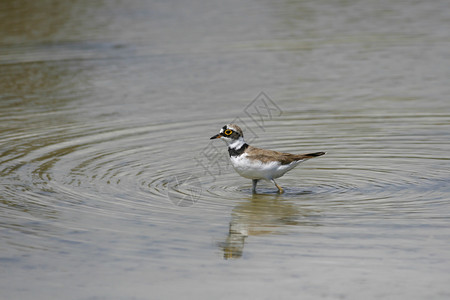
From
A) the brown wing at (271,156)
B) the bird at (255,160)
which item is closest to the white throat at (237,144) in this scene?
the bird at (255,160)

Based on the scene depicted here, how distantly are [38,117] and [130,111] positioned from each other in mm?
2198

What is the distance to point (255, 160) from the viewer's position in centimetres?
1312

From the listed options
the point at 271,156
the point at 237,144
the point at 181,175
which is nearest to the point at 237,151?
the point at 237,144

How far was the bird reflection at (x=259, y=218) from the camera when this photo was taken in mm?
10703

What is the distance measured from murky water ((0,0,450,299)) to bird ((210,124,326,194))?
15.9 inches

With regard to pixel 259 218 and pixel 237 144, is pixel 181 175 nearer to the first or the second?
pixel 237 144

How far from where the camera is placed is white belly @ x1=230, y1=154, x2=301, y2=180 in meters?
13.1

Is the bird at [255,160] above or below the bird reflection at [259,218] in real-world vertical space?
above

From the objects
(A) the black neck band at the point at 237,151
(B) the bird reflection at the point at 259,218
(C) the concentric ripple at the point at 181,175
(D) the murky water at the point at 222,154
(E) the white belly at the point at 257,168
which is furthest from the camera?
(A) the black neck band at the point at 237,151

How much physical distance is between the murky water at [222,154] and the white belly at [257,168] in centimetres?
40

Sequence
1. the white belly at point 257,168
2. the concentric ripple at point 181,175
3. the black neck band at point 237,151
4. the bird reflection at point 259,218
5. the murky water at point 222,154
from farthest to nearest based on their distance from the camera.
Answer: the black neck band at point 237,151 < the white belly at point 257,168 < the concentric ripple at point 181,175 < the bird reflection at point 259,218 < the murky water at point 222,154

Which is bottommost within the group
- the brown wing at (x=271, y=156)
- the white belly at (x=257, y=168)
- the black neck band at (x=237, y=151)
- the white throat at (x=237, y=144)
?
the white belly at (x=257, y=168)

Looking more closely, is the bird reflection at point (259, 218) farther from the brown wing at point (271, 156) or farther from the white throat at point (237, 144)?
the white throat at point (237, 144)

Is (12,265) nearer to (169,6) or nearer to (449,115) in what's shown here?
(449,115)
